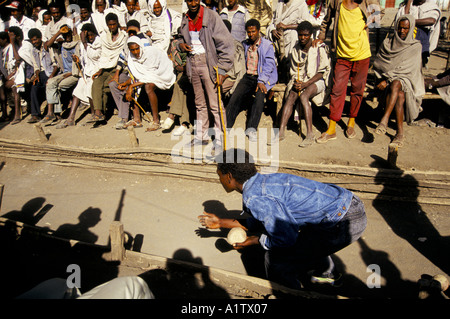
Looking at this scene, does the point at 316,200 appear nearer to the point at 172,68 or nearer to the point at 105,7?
the point at 172,68

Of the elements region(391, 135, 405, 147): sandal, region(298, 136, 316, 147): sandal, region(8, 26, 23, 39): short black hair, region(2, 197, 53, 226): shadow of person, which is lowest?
region(2, 197, 53, 226): shadow of person

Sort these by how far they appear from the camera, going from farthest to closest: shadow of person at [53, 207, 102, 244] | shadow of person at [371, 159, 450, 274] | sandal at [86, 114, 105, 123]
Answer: sandal at [86, 114, 105, 123] → shadow of person at [53, 207, 102, 244] → shadow of person at [371, 159, 450, 274]

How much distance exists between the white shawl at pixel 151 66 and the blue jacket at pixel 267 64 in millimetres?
1950

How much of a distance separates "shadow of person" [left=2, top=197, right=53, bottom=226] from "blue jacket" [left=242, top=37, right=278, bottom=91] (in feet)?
13.4

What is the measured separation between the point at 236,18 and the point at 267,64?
1.57 m

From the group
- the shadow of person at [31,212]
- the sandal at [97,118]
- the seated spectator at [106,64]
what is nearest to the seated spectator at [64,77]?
the seated spectator at [106,64]

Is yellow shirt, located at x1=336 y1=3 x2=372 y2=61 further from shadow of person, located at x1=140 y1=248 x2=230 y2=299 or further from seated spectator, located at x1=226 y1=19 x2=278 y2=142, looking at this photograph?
shadow of person, located at x1=140 y1=248 x2=230 y2=299

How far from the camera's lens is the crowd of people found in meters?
5.38

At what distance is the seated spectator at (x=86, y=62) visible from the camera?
7250mm

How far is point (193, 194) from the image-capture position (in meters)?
5.23

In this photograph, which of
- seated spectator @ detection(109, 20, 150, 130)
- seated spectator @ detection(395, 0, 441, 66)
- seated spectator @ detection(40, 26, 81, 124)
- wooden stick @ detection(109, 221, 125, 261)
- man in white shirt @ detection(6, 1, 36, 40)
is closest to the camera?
wooden stick @ detection(109, 221, 125, 261)

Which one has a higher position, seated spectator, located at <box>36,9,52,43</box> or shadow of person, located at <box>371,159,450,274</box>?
seated spectator, located at <box>36,9,52,43</box>

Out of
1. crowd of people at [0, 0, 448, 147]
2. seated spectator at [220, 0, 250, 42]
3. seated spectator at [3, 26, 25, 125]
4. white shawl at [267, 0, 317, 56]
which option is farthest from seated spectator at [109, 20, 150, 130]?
seated spectator at [3, 26, 25, 125]
